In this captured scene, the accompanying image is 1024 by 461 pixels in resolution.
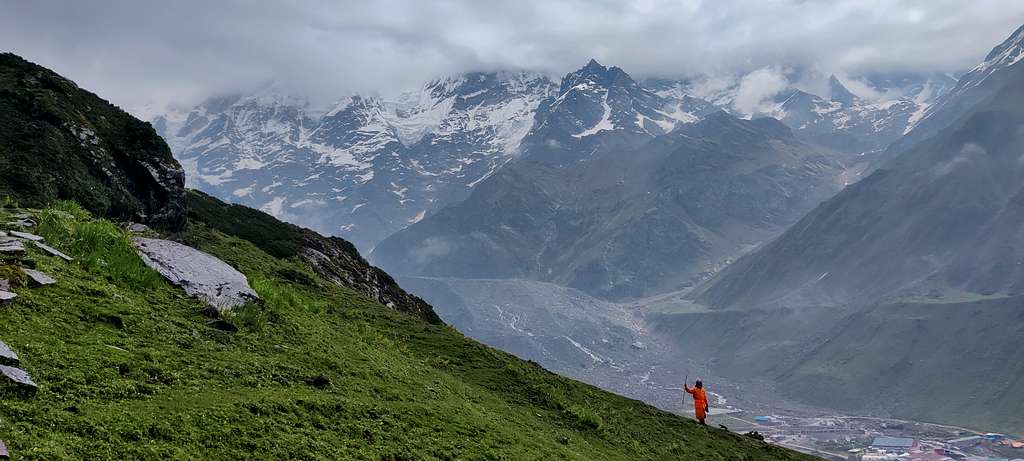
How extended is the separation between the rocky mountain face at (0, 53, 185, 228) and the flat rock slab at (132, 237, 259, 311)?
30.5 feet

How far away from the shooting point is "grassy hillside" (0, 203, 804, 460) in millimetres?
14430

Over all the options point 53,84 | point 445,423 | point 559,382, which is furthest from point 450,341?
point 53,84

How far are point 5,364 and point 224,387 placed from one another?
4828mm

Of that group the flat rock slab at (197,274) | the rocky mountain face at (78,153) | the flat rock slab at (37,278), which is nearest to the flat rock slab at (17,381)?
the flat rock slab at (37,278)

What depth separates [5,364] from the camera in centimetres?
1429

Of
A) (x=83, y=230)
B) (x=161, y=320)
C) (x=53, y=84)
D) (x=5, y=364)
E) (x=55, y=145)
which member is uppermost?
(x=53, y=84)

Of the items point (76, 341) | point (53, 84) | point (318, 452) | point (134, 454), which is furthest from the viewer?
point (53, 84)

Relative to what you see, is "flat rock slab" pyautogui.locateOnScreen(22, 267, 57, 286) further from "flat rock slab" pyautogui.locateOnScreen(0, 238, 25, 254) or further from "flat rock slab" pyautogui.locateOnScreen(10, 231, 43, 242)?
"flat rock slab" pyautogui.locateOnScreen(10, 231, 43, 242)

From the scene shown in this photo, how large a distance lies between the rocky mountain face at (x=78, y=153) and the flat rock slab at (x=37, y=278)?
13.5m

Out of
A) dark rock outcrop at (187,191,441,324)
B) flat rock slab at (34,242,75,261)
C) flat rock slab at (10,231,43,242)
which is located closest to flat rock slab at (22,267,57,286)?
flat rock slab at (34,242,75,261)

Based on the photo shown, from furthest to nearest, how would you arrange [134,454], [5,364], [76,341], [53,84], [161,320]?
1. [53,84]
2. [161,320]
3. [76,341]
4. [5,364]
5. [134,454]

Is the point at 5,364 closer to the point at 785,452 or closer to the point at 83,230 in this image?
the point at 83,230

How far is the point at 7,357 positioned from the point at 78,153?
27983 millimetres

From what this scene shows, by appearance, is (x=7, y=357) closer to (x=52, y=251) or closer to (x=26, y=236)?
(x=52, y=251)
